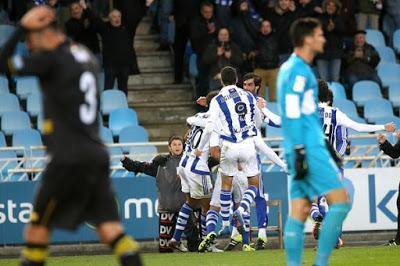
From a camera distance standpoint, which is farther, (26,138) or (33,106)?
(33,106)

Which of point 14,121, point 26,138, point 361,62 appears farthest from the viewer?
point 361,62

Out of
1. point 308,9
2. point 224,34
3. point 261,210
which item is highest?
point 308,9

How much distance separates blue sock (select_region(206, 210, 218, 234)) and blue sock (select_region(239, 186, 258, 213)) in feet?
1.64

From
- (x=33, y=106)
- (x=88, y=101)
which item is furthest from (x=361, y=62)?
(x=88, y=101)

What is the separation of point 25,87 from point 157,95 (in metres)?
2.84

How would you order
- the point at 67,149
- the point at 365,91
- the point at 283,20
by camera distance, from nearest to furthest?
the point at 67,149 → the point at 365,91 → the point at 283,20

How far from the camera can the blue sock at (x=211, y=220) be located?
1831 centimetres

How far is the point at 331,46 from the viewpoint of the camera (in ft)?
84.6

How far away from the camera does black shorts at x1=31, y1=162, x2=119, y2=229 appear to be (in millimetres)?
9914

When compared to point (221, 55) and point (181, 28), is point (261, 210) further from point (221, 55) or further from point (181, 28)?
point (181, 28)

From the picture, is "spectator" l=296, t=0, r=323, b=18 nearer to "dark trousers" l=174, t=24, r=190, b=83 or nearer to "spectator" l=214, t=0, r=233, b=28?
"spectator" l=214, t=0, r=233, b=28

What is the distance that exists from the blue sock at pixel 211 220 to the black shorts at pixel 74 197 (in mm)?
8298

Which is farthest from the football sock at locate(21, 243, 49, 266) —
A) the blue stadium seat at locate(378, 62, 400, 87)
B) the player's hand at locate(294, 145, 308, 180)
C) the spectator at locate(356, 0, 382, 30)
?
the spectator at locate(356, 0, 382, 30)

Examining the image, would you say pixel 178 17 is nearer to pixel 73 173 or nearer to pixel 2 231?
pixel 2 231
